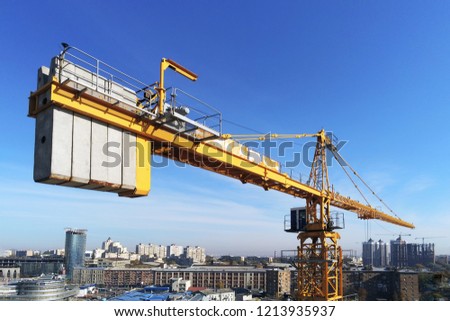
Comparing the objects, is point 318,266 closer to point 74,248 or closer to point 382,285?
point 382,285

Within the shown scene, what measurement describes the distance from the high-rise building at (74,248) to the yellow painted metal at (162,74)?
140913 millimetres

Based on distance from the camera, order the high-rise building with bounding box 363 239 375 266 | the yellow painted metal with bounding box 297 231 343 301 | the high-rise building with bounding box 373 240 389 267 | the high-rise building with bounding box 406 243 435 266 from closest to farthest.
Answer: the yellow painted metal with bounding box 297 231 343 301, the high-rise building with bounding box 406 243 435 266, the high-rise building with bounding box 373 240 389 267, the high-rise building with bounding box 363 239 375 266

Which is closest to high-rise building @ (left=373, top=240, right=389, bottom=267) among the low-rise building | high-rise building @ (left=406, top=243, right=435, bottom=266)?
high-rise building @ (left=406, top=243, right=435, bottom=266)

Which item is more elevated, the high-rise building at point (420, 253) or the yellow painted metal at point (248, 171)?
the yellow painted metal at point (248, 171)

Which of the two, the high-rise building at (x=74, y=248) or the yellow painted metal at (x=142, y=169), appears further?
the high-rise building at (x=74, y=248)

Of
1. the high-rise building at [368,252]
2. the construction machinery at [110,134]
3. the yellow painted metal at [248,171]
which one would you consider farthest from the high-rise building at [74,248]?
the high-rise building at [368,252]

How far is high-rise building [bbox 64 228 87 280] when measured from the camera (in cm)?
13575

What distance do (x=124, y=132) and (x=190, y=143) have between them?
314 cm

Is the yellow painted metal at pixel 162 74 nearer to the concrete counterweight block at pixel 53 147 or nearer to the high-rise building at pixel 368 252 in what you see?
the concrete counterweight block at pixel 53 147

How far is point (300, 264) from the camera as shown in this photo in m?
24.4

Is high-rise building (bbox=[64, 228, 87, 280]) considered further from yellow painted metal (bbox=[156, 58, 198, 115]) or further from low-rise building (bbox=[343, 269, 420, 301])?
yellow painted metal (bbox=[156, 58, 198, 115])

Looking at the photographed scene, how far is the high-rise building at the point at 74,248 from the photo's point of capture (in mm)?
135750

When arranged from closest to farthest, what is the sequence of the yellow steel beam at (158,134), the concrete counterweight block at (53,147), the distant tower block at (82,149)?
the concrete counterweight block at (53,147) < the distant tower block at (82,149) < the yellow steel beam at (158,134)

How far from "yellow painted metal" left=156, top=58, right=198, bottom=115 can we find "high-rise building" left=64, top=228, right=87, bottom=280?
141 m
